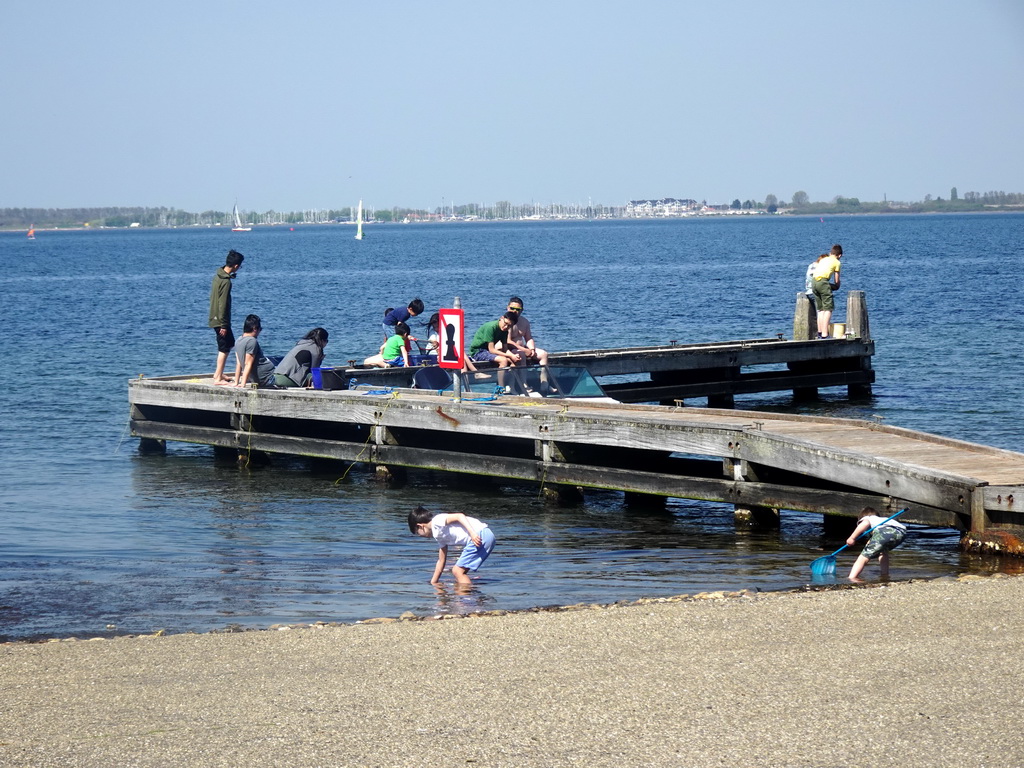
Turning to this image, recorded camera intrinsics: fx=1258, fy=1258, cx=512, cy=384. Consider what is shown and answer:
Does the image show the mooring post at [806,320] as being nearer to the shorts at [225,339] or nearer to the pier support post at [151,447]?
the shorts at [225,339]

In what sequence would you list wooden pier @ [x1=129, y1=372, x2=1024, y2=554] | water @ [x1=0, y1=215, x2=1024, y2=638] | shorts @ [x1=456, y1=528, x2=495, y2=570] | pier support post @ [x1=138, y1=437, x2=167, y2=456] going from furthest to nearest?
1. pier support post @ [x1=138, y1=437, x2=167, y2=456]
2. wooden pier @ [x1=129, y1=372, x2=1024, y2=554]
3. shorts @ [x1=456, y1=528, x2=495, y2=570]
4. water @ [x1=0, y1=215, x2=1024, y2=638]

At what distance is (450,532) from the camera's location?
34.9 ft

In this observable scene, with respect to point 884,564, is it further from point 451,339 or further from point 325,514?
point 325,514

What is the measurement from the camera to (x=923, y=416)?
72.2 feet

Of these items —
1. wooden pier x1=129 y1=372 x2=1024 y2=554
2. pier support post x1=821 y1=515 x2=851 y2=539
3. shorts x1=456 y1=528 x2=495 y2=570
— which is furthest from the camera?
pier support post x1=821 y1=515 x2=851 y2=539

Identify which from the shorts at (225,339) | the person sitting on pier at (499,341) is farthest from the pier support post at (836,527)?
the shorts at (225,339)

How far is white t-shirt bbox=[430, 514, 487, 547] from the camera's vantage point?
10.6 meters

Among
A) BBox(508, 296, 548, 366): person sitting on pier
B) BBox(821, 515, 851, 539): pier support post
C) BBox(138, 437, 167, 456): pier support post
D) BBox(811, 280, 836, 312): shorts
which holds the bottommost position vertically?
BBox(138, 437, 167, 456): pier support post

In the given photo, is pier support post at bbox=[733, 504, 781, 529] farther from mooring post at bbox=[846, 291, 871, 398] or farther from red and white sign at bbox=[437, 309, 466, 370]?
mooring post at bbox=[846, 291, 871, 398]

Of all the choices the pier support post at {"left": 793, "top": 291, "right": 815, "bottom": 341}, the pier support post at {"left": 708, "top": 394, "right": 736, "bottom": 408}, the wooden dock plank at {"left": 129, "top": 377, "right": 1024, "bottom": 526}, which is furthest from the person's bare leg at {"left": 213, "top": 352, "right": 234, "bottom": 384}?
the pier support post at {"left": 793, "top": 291, "right": 815, "bottom": 341}

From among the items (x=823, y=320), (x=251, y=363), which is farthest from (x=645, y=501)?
(x=823, y=320)

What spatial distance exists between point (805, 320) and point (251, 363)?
11.7 meters

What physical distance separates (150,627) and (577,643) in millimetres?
3525

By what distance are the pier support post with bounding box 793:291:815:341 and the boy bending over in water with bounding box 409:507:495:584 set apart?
14.6m
